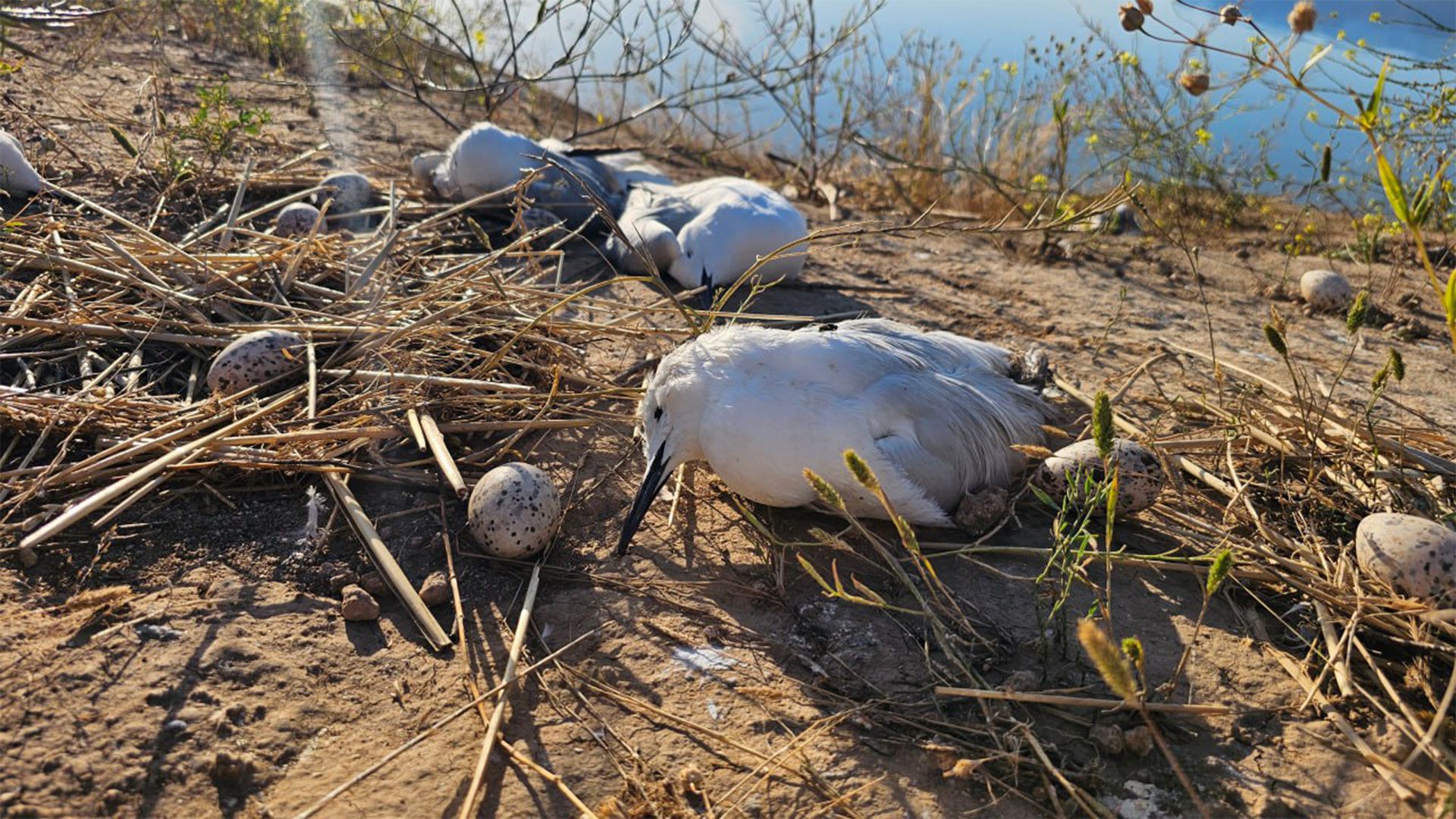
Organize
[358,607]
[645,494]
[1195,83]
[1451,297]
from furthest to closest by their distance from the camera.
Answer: [645,494], [358,607], [1195,83], [1451,297]

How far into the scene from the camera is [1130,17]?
2533 millimetres

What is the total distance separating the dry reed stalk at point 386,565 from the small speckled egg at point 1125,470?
192 cm

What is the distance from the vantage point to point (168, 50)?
7.88m

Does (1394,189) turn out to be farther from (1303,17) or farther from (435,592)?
(435,592)

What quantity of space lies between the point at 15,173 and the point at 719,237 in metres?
3.20

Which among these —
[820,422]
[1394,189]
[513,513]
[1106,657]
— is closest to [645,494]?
[513,513]

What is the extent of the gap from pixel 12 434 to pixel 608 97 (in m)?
7.05

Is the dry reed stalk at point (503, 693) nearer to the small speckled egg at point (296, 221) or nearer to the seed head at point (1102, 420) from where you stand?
the seed head at point (1102, 420)

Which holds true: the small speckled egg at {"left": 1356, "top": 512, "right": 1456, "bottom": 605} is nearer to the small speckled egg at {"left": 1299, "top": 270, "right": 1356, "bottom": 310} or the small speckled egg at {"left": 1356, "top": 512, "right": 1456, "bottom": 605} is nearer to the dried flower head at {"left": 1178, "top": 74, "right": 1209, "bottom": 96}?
the dried flower head at {"left": 1178, "top": 74, "right": 1209, "bottom": 96}

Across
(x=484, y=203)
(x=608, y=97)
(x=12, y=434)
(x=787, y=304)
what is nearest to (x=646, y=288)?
(x=787, y=304)

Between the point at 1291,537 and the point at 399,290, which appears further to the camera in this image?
the point at 399,290

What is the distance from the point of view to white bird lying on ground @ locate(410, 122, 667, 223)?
586cm

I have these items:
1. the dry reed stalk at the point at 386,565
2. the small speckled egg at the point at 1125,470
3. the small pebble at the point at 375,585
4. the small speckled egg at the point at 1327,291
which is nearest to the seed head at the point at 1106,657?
the small speckled egg at the point at 1125,470

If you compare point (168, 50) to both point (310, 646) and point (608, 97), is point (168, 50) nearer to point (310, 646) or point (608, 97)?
point (608, 97)
